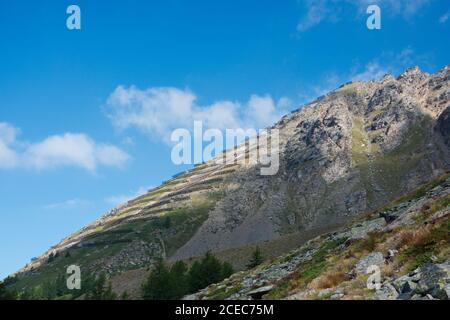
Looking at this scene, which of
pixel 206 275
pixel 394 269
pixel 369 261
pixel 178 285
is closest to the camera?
pixel 394 269

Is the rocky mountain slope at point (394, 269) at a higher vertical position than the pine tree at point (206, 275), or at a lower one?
higher

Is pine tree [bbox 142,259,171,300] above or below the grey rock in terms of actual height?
below

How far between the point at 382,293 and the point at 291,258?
31.1 meters

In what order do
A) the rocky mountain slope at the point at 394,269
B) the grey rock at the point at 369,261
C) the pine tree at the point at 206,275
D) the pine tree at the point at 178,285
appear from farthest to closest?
the pine tree at the point at 206,275, the pine tree at the point at 178,285, the grey rock at the point at 369,261, the rocky mountain slope at the point at 394,269

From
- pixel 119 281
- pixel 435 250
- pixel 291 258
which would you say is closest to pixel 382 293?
pixel 435 250

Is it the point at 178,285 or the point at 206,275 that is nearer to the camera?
the point at 206,275

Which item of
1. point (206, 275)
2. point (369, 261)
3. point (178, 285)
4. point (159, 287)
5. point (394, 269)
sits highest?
point (369, 261)

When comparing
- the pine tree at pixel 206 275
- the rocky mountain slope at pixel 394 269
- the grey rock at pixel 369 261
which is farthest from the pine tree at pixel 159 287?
the grey rock at pixel 369 261

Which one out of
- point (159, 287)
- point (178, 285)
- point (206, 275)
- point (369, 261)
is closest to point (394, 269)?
point (369, 261)

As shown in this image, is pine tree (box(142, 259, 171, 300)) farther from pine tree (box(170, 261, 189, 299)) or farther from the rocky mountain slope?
the rocky mountain slope

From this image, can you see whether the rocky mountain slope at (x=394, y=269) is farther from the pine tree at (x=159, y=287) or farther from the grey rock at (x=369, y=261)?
the pine tree at (x=159, y=287)

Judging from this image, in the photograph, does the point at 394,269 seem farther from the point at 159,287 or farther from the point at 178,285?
the point at 159,287

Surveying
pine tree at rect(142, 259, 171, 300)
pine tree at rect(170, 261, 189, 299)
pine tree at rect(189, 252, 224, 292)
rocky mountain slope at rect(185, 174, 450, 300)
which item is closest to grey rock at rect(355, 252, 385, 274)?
rocky mountain slope at rect(185, 174, 450, 300)
